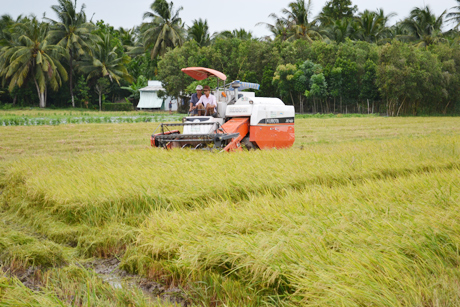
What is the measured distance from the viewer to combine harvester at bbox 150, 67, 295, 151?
877 centimetres

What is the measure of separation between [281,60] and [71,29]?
925 inches

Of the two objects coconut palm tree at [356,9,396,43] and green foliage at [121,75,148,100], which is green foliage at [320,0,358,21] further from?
green foliage at [121,75,148,100]

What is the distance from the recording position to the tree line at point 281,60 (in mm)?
35594

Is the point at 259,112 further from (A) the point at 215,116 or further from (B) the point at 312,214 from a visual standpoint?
(B) the point at 312,214

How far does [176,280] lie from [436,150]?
254 inches

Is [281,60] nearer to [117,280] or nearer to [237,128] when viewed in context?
[237,128]

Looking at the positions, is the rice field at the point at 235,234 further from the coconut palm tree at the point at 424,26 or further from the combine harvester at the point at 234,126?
the coconut palm tree at the point at 424,26

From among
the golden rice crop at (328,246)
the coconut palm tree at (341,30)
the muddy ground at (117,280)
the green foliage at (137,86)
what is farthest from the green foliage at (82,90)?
the golden rice crop at (328,246)


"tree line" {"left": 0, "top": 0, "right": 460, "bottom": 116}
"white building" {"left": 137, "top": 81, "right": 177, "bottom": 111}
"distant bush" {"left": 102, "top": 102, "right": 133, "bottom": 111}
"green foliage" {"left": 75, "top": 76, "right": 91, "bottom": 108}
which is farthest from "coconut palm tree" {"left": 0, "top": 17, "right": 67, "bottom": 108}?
"white building" {"left": 137, "top": 81, "right": 177, "bottom": 111}

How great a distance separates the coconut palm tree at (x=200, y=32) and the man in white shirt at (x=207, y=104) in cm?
3956

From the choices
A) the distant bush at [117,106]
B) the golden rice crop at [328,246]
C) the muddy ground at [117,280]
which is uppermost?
the distant bush at [117,106]

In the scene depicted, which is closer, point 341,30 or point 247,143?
point 247,143

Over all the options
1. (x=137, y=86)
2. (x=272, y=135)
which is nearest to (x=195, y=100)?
(x=272, y=135)

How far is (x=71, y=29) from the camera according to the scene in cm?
4478
